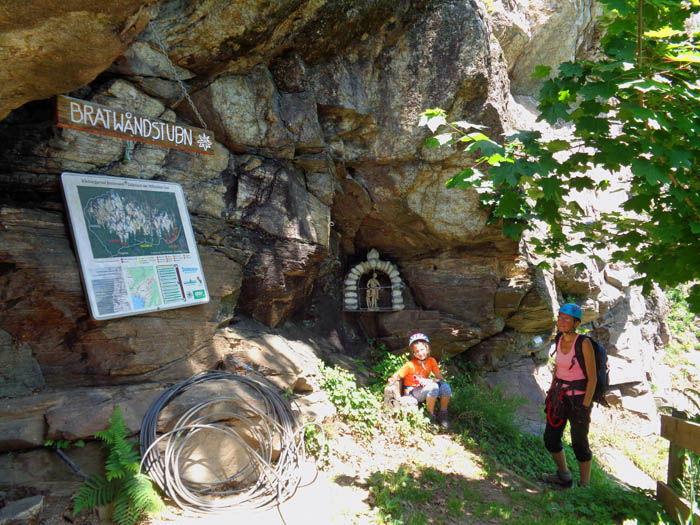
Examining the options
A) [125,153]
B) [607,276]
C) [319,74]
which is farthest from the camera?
[607,276]

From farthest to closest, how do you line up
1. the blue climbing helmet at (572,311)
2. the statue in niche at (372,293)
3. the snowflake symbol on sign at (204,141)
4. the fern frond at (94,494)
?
1. the statue in niche at (372,293)
2. the snowflake symbol on sign at (204,141)
3. the blue climbing helmet at (572,311)
4. the fern frond at (94,494)

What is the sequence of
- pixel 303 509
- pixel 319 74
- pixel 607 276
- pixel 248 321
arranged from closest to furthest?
1. pixel 303 509
2. pixel 248 321
3. pixel 319 74
4. pixel 607 276

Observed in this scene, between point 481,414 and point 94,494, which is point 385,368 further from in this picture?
point 94,494

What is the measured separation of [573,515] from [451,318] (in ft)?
16.0

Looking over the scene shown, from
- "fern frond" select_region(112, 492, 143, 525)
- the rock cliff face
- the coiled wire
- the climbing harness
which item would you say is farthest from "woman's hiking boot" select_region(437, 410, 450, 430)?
"fern frond" select_region(112, 492, 143, 525)

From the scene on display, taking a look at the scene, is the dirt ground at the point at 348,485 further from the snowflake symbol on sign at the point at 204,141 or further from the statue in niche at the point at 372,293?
the snowflake symbol on sign at the point at 204,141

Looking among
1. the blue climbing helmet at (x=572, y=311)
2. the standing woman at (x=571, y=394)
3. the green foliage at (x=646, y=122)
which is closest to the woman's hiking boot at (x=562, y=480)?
the standing woman at (x=571, y=394)

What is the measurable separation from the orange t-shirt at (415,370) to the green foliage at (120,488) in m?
3.70

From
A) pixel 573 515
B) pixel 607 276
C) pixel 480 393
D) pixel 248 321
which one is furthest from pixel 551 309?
pixel 248 321

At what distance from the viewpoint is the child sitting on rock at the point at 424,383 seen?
20.9 ft

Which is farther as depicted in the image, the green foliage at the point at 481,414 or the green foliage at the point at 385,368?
the green foliage at the point at 385,368

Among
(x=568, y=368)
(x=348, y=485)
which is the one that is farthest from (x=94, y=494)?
(x=568, y=368)

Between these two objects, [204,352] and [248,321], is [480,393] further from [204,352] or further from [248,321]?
[204,352]

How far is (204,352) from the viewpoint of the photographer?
5.54 m
